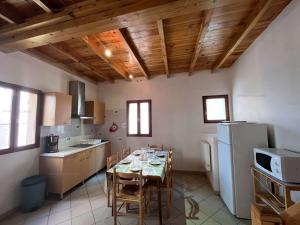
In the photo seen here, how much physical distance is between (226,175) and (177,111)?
7.36 feet

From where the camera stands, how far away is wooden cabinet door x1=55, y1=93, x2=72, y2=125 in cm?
313

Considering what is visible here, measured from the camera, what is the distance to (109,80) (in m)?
4.89

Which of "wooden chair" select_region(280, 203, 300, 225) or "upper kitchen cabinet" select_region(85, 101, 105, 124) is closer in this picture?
"wooden chair" select_region(280, 203, 300, 225)

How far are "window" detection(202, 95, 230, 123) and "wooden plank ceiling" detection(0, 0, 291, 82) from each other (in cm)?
123

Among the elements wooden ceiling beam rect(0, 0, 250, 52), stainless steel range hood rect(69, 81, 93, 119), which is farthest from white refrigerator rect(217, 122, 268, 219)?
stainless steel range hood rect(69, 81, 93, 119)

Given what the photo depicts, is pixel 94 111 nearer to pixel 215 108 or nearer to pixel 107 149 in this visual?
pixel 107 149

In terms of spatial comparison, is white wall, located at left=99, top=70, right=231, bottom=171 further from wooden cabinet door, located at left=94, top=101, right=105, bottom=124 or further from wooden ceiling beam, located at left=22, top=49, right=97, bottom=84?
wooden ceiling beam, located at left=22, top=49, right=97, bottom=84

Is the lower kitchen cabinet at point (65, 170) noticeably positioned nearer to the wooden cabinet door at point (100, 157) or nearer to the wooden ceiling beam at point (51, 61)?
the wooden cabinet door at point (100, 157)

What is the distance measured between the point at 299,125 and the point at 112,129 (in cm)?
433

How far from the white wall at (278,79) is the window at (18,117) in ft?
13.5

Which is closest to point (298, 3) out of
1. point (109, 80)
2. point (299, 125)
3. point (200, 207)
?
point (299, 125)

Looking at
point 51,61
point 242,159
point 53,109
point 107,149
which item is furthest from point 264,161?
point 51,61

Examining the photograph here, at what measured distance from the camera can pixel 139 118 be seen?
4766 millimetres

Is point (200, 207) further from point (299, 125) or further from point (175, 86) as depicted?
point (175, 86)
